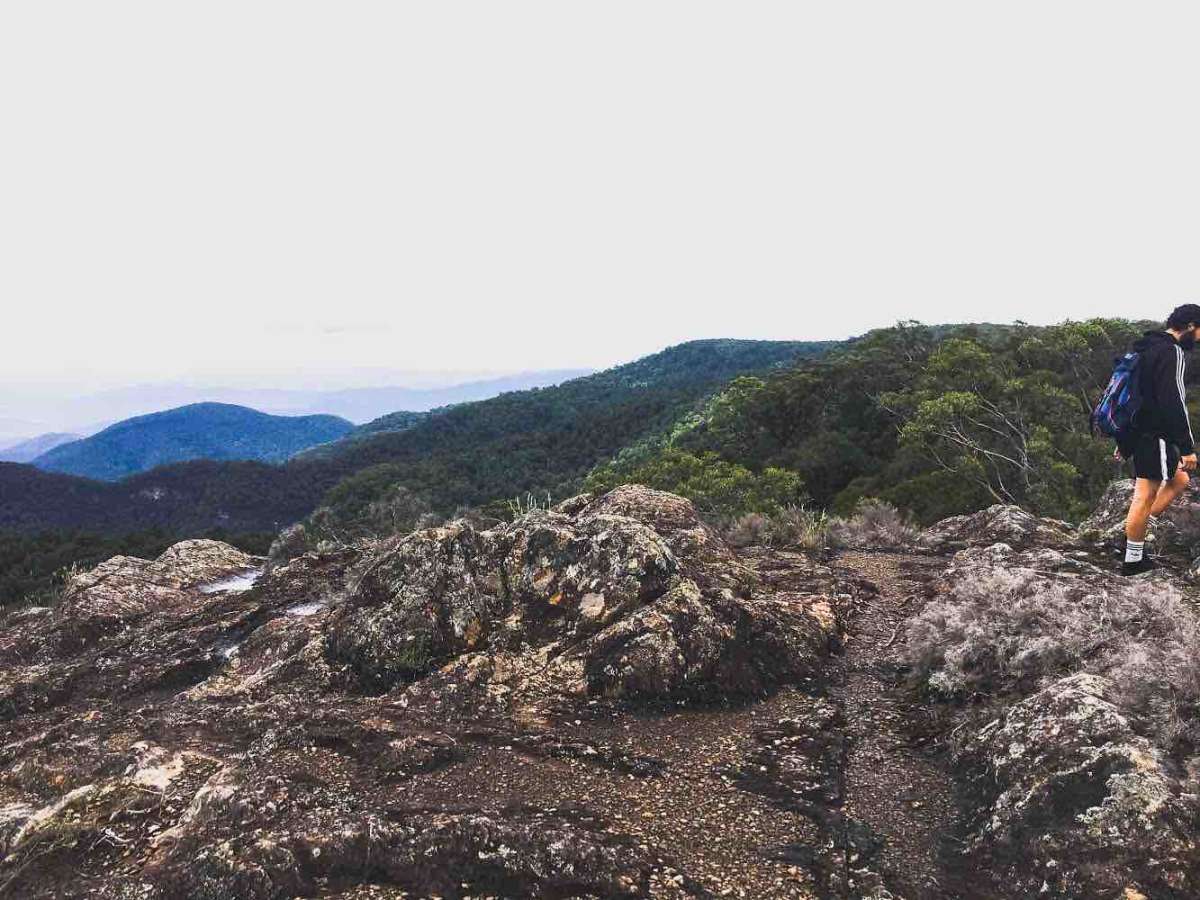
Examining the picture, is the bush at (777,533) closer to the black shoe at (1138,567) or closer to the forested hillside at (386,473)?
the black shoe at (1138,567)

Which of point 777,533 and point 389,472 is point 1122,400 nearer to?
point 777,533

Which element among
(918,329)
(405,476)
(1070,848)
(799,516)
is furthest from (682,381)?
(1070,848)

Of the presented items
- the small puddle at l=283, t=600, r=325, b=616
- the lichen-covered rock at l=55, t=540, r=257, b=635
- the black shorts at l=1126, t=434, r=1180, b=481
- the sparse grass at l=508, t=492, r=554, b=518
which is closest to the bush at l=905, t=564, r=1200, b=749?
the black shorts at l=1126, t=434, r=1180, b=481

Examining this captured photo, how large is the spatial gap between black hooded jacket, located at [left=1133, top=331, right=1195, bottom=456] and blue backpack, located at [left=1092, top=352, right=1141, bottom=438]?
0.07m

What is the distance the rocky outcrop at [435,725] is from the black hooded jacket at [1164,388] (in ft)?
13.3

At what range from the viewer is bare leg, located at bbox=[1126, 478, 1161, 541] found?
7336 mm

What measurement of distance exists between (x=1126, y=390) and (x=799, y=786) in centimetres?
614

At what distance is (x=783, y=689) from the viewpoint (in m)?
6.30

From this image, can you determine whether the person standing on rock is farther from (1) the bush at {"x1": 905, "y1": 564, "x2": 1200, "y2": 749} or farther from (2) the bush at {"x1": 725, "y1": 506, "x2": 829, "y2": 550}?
(2) the bush at {"x1": 725, "y1": 506, "x2": 829, "y2": 550}

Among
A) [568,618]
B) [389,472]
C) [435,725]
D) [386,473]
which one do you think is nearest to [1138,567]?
[568,618]

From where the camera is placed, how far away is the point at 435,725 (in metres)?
5.59

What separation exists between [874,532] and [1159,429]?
5.98m

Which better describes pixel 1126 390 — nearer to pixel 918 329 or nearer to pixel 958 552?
pixel 958 552

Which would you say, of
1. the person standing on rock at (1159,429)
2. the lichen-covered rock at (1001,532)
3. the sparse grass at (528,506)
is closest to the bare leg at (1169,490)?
the person standing on rock at (1159,429)
